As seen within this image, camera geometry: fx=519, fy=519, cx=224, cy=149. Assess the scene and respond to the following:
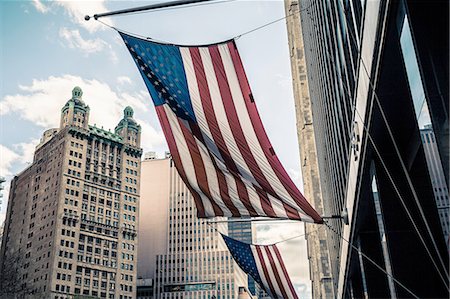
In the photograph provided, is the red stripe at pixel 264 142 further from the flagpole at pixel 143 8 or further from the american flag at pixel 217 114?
the flagpole at pixel 143 8

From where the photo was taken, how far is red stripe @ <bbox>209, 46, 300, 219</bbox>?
11.0 meters

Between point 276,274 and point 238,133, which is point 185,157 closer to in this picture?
point 238,133

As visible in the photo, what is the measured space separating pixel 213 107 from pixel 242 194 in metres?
2.03

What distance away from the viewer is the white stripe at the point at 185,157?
38.5ft

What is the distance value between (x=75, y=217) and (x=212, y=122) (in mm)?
106750

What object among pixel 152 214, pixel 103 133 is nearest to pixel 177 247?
pixel 152 214

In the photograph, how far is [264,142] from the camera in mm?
11273

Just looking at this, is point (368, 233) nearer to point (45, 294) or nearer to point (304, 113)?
point (304, 113)

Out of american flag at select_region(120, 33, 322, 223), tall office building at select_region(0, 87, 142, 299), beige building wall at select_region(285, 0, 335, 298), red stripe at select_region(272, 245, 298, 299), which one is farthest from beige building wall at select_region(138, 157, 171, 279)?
american flag at select_region(120, 33, 322, 223)

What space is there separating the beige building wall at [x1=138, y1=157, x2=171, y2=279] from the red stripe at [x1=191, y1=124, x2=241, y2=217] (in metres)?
153

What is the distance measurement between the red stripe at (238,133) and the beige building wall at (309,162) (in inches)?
2178

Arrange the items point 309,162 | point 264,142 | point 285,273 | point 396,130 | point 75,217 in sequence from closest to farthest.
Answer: point 264,142 < point 396,130 < point 285,273 < point 309,162 < point 75,217

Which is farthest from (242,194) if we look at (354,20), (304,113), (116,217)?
(116,217)

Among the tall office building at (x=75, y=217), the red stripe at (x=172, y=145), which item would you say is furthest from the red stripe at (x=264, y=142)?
the tall office building at (x=75, y=217)
